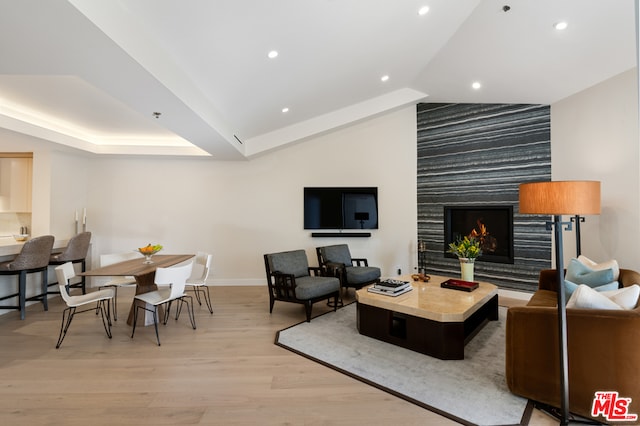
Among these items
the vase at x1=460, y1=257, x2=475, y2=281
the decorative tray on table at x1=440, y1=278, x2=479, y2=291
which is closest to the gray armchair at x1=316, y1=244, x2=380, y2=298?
the decorative tray on table at x1=440, y1=278, x2=479, y2=291

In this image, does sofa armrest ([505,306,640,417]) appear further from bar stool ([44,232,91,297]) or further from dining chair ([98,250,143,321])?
bar stool ([44,232,91,297])

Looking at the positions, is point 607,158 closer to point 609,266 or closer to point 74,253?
point 609,266

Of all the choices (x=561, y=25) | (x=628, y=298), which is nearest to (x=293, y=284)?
(x=628, y=298)

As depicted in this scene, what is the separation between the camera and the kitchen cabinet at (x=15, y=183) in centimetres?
480

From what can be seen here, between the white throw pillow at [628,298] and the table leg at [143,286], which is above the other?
the white throw pillow at [628,298]

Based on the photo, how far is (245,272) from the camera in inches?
220

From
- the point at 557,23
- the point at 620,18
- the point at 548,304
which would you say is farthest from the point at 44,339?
the point at 620,18

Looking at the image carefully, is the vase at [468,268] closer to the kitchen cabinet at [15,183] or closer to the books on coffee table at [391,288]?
the books on coffee table at [391,288]

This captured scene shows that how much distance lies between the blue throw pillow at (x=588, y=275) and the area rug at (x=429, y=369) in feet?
3.12

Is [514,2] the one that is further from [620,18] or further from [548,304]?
[548,304]

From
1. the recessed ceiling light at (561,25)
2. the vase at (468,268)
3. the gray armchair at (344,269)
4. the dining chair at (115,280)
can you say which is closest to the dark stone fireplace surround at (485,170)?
the vase at (468,268)

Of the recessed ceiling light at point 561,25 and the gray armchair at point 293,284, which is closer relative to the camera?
the recessed ceiling light at point 561,25

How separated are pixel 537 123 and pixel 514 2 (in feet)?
8.23

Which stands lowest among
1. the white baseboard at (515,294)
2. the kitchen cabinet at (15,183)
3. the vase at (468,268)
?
the white baseboard at (515,294)
